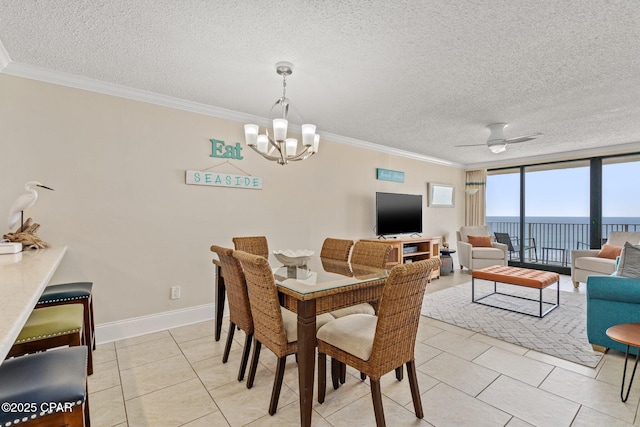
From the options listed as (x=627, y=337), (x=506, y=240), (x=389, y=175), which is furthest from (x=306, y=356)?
(x=506, y=240)

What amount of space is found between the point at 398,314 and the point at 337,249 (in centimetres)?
169

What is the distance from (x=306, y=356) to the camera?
1.59 meters

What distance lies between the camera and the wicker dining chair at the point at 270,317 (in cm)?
167

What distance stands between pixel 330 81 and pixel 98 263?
2.75 metres

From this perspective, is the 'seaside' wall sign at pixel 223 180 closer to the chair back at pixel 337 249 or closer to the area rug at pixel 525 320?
the chair back at pixel 337 249

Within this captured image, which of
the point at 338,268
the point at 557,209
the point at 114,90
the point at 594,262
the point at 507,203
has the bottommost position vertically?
the point at 594,262

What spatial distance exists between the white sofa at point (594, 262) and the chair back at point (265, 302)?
5.07 meters

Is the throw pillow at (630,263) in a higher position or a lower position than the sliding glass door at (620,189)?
lower

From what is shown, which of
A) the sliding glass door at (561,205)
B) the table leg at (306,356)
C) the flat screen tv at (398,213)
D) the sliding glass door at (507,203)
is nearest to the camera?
the table leg at (306,356)

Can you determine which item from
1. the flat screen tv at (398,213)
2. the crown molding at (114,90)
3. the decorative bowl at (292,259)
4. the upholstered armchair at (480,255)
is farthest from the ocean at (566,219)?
the decorative bowl at (292,259)

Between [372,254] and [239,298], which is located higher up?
[372,254]

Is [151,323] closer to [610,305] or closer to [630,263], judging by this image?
[610,305]

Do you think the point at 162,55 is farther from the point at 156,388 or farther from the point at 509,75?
the point at 509,75

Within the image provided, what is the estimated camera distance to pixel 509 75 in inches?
100
